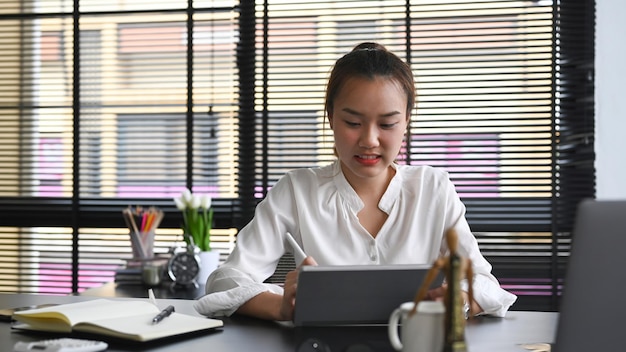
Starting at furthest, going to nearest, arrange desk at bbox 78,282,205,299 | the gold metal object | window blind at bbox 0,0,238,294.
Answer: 1. window blind at bbox 0,0,238,294
2. desk at bbox 78,282,205,299
3. the gold metal object

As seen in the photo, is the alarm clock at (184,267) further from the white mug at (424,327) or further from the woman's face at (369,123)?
the white mug at (424,327)

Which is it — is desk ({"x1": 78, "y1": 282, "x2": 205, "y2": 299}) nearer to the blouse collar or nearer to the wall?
the blouse collar

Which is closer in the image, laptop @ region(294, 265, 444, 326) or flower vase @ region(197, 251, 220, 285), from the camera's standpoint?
laptop @ region(294, 265, 444, 326)

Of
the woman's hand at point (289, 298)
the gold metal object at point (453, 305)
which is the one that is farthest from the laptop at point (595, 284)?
the woman's hand at point (289, 298)

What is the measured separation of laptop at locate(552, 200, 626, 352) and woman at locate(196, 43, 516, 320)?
3.26ft

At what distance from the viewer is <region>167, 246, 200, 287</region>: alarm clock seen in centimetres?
316

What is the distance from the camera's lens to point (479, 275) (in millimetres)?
1903

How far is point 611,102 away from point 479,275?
1794 millimetres

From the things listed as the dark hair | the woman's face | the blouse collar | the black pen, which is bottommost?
the black pen

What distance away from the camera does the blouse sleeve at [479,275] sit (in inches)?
70.5

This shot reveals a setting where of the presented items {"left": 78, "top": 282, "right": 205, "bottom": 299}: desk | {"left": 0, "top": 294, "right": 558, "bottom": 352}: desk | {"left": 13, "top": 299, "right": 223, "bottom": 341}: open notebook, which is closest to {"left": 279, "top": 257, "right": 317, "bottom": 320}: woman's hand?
{"left": 0, "top": 294, "right": 558, "bottom": 352}: desk

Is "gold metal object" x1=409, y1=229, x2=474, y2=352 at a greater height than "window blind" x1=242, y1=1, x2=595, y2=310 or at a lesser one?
lesser

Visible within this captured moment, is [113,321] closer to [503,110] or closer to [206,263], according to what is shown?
[206,263]

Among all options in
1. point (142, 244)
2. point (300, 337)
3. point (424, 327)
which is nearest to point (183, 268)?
point (142, 244)
